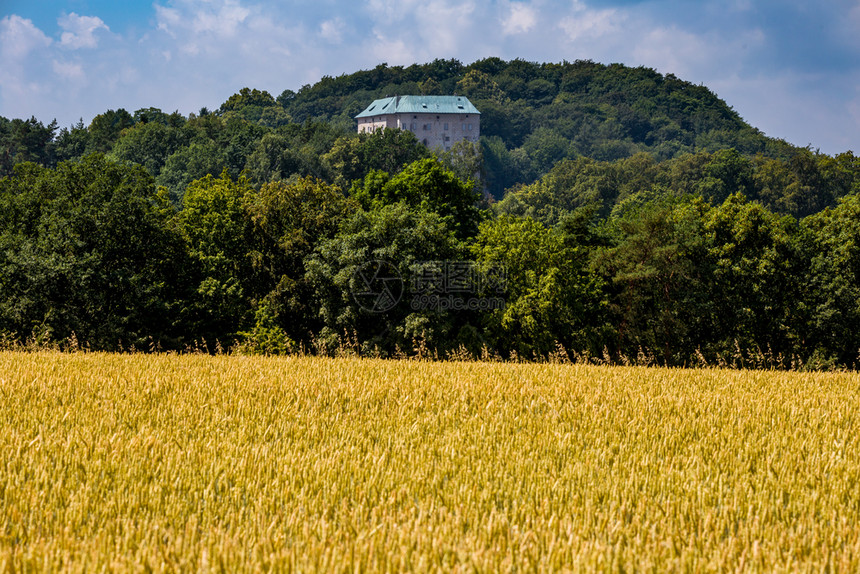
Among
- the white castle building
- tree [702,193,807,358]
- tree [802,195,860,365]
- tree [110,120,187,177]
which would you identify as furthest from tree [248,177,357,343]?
the white castle building

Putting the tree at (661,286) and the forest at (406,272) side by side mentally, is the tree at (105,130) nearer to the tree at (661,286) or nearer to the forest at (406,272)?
the forest at (406,272)

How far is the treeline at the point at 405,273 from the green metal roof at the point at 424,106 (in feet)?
436

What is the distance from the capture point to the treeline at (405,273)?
3044 centimetres

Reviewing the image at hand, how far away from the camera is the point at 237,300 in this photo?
34.7 m

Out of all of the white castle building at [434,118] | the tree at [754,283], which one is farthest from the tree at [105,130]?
the tree at [754,283]

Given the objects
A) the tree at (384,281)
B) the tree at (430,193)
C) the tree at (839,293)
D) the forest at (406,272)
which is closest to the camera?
the tree at (384,281)

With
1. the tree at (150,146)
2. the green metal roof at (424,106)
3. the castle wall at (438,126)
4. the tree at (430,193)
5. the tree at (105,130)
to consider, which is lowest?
the tree at (430,193)

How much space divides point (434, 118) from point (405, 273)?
478 feet

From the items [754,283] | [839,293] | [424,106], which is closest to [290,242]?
[754,283]

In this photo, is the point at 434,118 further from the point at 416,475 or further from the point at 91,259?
the point at 416,475

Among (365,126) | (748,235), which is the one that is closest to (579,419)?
(748,235)

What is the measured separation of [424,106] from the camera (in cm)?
16975

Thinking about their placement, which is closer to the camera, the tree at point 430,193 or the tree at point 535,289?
the tree at point 535,289

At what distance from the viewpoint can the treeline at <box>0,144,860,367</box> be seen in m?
30.4
